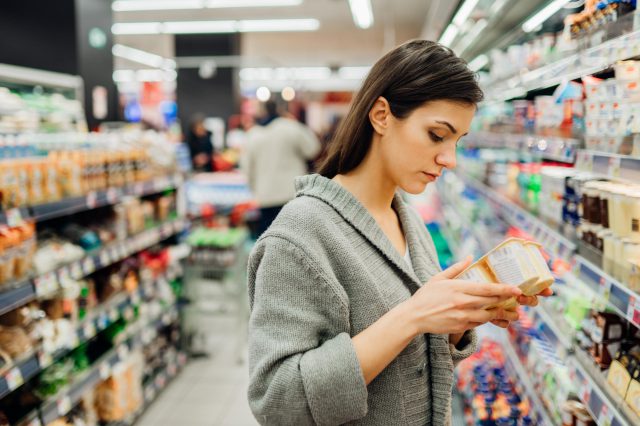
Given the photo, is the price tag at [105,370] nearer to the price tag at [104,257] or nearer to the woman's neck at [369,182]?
the price tag at [104,257]

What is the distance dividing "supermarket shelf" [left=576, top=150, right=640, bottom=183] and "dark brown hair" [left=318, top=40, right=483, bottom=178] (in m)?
0.47

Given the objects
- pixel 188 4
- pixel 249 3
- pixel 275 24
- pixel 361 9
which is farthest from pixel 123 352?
pixel 275 24

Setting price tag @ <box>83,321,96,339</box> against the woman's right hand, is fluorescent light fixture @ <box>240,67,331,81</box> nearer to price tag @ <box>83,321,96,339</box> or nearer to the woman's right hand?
price tag @ <box>83,321,96,339</box>

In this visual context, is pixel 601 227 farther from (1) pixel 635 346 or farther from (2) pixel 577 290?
(2) pixel 577 290

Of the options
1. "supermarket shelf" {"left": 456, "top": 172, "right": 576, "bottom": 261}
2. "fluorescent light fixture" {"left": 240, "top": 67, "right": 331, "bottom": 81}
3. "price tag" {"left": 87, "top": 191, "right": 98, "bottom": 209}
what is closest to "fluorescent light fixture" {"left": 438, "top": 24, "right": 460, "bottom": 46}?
"supermarket shelf" {"left": 456, "top": 172, "right": 576, "bottom": 261}

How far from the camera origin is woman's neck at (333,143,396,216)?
1.41 m

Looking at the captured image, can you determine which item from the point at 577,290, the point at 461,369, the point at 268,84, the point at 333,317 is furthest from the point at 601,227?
the point at 268,84

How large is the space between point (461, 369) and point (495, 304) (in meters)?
2.61

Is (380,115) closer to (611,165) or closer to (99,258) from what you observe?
(611,165)

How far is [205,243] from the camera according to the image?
4.77 meters

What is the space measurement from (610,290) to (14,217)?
2.25 m

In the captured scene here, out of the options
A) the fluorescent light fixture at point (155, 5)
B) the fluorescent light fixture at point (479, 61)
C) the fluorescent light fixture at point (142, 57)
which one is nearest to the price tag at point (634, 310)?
the fluorescent light fixture at point (479, 61)

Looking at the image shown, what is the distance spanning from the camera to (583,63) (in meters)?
1.79

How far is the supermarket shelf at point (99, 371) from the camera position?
9.11ft
